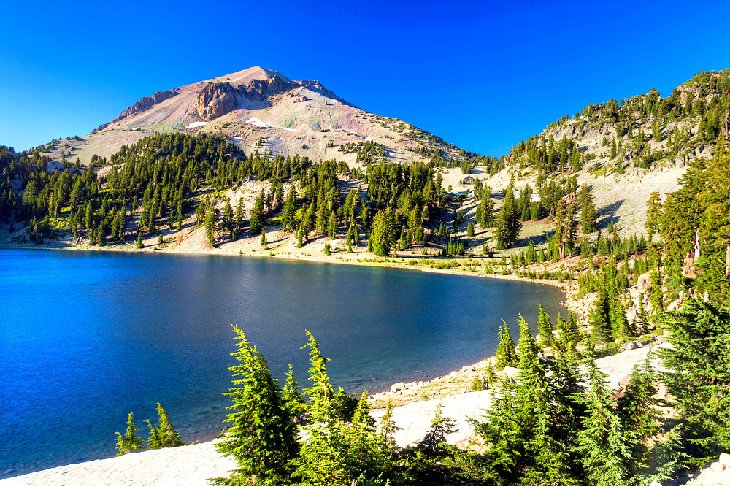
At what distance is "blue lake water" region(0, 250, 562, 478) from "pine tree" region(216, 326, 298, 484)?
15.4 meters

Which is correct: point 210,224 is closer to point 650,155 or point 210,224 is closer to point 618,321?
point 618,321

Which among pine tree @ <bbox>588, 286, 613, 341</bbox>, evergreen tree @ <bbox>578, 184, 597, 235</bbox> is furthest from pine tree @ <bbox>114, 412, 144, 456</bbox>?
evergreen tree @ <bbox>578, 184, 597, 235</bbox>

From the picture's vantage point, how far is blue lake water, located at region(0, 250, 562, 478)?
28.9 meters

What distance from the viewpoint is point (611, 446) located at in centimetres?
1304

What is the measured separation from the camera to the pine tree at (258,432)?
13.6 meters

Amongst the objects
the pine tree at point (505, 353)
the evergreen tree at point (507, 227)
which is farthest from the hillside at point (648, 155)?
the pine tree at point (505, 353)

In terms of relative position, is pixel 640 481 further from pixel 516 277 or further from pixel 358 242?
pixel 358 242

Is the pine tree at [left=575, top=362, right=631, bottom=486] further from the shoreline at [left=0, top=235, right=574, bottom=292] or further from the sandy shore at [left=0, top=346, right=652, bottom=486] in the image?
the shoreline at [left=0, top=235, right=574, bottom=292]

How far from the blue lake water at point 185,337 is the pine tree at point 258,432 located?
1538cm

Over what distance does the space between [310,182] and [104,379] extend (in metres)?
158

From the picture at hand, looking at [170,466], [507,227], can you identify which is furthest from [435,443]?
[507,227]

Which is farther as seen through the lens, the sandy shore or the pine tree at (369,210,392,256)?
the pine tree at (369,210,392,256)

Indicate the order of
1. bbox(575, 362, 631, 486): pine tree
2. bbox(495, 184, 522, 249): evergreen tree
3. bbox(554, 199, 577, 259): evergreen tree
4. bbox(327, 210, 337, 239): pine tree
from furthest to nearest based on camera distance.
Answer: bbox(327, 210, 337, 239): pine tree, bbox(495, 184, 522, 249): evergreen tree, bbox(554, 199, 577, 259): evergreen tree, bbox(575, 362, 631, 486): pine tree

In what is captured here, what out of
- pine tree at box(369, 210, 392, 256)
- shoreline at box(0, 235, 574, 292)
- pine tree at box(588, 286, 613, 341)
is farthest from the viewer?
pine tree at box(369, 210, 392, 256)
